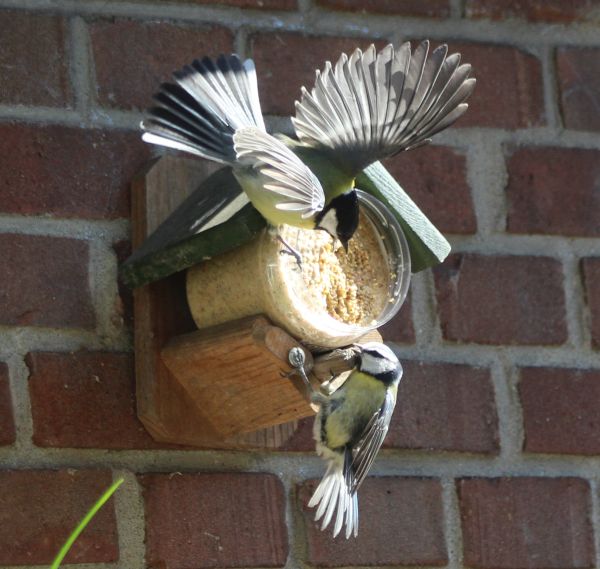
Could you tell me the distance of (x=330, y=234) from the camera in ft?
3.97

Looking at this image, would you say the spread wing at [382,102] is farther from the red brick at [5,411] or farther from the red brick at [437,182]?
the red brick at [5,411]

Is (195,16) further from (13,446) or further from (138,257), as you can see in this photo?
(13,446)

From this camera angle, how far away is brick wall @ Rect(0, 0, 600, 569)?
1235 millimetres

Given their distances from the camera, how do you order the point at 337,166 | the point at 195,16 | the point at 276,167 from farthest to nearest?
1. the point at 195,16
2. the point at 337,166
3. the point at 276,167

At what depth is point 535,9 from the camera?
147 cm

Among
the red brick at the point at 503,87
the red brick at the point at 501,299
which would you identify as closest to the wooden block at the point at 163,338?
the red brick at the point at 501,299

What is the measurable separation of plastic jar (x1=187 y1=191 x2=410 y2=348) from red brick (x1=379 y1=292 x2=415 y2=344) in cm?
13

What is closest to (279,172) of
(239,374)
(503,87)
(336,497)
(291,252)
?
(291,252)

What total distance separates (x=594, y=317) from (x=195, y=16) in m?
0.48

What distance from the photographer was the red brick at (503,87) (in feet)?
4.70

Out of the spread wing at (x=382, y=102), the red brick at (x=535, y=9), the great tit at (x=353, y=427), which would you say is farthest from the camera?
the red brick at (x=535, y=9)

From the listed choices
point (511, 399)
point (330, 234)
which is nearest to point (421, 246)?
point (330, 234)

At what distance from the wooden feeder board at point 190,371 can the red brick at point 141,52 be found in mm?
75

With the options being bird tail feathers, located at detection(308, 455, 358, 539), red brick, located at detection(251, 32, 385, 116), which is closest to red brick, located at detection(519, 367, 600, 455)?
bird tail feathers, located at detection(308, 455, 358, 539)
